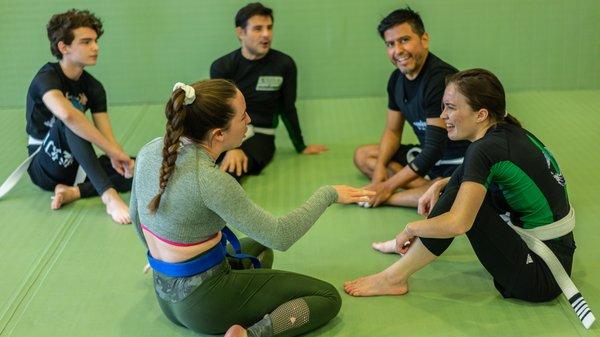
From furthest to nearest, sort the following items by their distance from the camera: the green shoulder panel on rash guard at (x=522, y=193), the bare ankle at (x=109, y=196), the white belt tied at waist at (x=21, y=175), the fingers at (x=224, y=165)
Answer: the fingers at (x=224, y=165)
the white belt tied at waist at (x=21, y=175)
the bare ankle at (x=109, y=196)
the green shoulder panel on rash guard at (x=522, y=193)

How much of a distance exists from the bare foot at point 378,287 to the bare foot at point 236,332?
0.51m

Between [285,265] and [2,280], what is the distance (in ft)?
3.56

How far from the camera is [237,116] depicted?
83.0 inches

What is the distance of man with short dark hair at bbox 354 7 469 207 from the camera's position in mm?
3099

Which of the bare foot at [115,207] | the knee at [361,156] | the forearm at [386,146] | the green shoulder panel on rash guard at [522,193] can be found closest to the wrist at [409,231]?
the green shoulder panel on rash guard at [522,193]

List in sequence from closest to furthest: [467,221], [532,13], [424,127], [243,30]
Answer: [467,221] < [424,127] < [243,30] < [532,13]

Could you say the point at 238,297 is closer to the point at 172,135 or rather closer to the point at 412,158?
the point at 172,135

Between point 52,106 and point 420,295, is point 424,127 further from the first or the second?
point 52,106

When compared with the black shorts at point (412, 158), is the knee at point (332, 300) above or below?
below

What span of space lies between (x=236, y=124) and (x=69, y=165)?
5.38ft

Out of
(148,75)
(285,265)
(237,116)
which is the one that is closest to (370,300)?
(285,265)

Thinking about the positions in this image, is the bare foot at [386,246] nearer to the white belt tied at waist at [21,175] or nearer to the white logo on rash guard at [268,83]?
the white logo on rash guard at [268,83]

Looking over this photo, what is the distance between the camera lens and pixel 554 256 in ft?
7.80

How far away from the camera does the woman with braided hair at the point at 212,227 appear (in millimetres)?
2039
